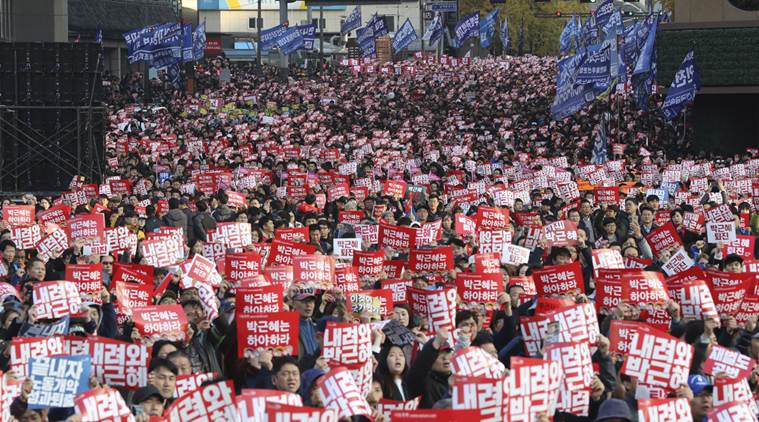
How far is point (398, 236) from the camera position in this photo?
17.2m

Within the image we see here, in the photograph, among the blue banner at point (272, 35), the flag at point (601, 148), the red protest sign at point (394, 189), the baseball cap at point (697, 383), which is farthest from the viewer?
the blue banner at point (272, 35)

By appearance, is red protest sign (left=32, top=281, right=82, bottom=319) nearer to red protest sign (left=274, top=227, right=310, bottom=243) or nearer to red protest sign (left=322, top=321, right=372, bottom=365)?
red protest sign (left=322, top=321, right=372, bottom=365)

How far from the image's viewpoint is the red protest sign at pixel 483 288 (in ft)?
43.5

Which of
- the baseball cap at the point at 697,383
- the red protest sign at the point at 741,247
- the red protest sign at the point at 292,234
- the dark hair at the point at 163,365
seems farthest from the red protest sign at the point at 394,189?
the dark hair at the point at 163,365

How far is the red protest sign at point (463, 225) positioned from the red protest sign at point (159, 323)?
7675 millimetres

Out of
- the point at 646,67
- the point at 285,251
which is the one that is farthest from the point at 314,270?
the point at 646,67

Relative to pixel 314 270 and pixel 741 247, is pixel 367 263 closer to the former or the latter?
pixel 314 270

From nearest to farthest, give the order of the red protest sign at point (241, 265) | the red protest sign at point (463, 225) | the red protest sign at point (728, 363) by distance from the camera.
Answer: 1. the red protest sign at point (728, 363)
2. the red protest sign at point (241, 265)
3. the red protest sign at point (463, 225)

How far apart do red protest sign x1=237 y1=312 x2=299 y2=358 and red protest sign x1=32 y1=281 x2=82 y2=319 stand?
1.48 m

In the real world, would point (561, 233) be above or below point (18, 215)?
below

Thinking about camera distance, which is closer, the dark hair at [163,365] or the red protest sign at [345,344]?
the dark hair at [163,365]

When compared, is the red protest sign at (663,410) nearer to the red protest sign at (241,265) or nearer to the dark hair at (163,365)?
the dark hair at (163,365)

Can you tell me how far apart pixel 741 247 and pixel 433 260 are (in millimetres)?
3396

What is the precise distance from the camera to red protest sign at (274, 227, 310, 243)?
17281 millimetres
